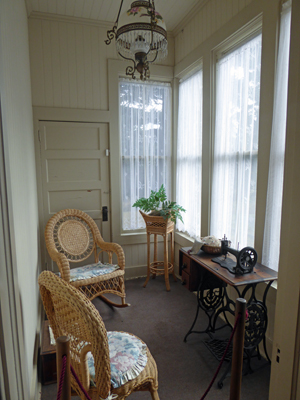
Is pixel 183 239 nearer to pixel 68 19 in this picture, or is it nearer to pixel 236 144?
pixel 236 144

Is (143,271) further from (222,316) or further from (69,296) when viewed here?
(69,296)

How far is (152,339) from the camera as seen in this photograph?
2.38 meters

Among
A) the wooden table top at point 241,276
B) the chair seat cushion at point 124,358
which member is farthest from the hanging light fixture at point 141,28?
the chair seat cushion at point 124,358

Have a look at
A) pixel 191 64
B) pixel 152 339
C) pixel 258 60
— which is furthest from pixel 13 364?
pixel 191 64

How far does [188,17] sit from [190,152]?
1501 millimetres

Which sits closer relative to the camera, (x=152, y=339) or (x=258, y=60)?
(x=258, y=60)

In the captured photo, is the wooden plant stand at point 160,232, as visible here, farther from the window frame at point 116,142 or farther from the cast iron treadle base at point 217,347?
the cast iron treadle base at point 217,347

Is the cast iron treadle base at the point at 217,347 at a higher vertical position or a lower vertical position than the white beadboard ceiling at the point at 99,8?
lower

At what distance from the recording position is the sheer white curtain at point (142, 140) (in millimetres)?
3468

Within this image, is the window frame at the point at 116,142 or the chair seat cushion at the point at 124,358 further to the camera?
the window frame at the point at 116,142

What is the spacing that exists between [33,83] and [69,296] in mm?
2731

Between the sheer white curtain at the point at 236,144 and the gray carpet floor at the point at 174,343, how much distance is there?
0.89 m

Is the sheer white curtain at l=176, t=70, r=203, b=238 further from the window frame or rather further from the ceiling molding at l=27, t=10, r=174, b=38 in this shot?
the ceiling molding at l=27, t=10, r=174, b=38

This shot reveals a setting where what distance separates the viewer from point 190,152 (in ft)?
10.8
